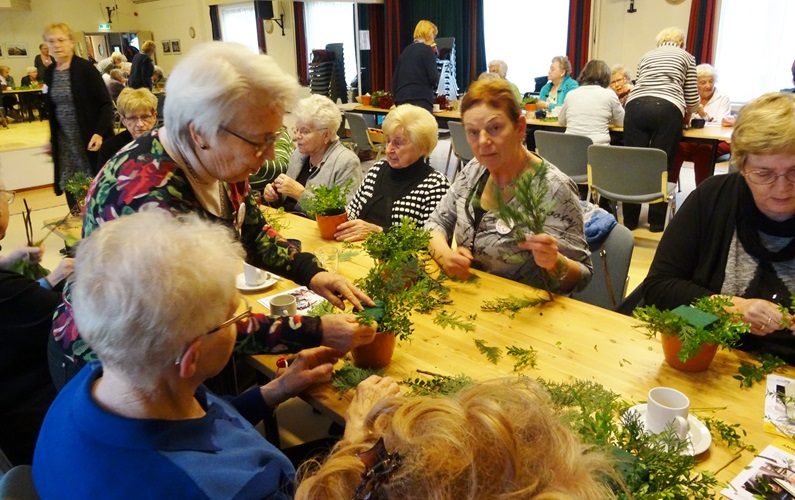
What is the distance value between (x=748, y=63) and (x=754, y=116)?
7.94m

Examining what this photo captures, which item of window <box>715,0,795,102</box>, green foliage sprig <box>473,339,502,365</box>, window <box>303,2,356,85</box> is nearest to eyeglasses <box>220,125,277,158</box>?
green foliage sprig <box>473,339,502,365</box>

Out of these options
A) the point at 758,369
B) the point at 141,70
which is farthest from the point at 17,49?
the point at 758,369

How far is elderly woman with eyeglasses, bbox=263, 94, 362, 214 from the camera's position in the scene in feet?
11.5

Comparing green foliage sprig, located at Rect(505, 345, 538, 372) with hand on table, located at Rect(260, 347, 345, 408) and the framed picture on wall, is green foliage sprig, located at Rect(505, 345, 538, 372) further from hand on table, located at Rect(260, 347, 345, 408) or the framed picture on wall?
the framed picture on wall

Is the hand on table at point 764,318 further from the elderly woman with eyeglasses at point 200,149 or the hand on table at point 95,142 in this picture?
the hand on table at point 95,142

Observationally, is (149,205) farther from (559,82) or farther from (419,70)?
(559,82)

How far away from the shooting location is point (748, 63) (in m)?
8.20

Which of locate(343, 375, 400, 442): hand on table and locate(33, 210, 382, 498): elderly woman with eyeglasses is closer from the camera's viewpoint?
locate(33, 210, 382, 498): elderly woman with eyeglasses

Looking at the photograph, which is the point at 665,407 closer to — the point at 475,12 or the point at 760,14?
the point at 760,14

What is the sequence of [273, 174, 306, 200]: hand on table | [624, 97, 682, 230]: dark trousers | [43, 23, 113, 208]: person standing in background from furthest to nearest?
[43, 23, 113, 208]: person standing in background → [624, 97, 682, 230]: dark trousers → [273, 174, 306, 200]: hand on table

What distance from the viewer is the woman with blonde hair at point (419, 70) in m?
7.03

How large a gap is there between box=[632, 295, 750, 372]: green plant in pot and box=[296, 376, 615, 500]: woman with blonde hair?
784 millimetres

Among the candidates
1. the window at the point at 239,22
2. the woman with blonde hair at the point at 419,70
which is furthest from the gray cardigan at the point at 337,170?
the window at the point at 239,22

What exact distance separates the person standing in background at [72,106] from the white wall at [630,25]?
7.34 m
